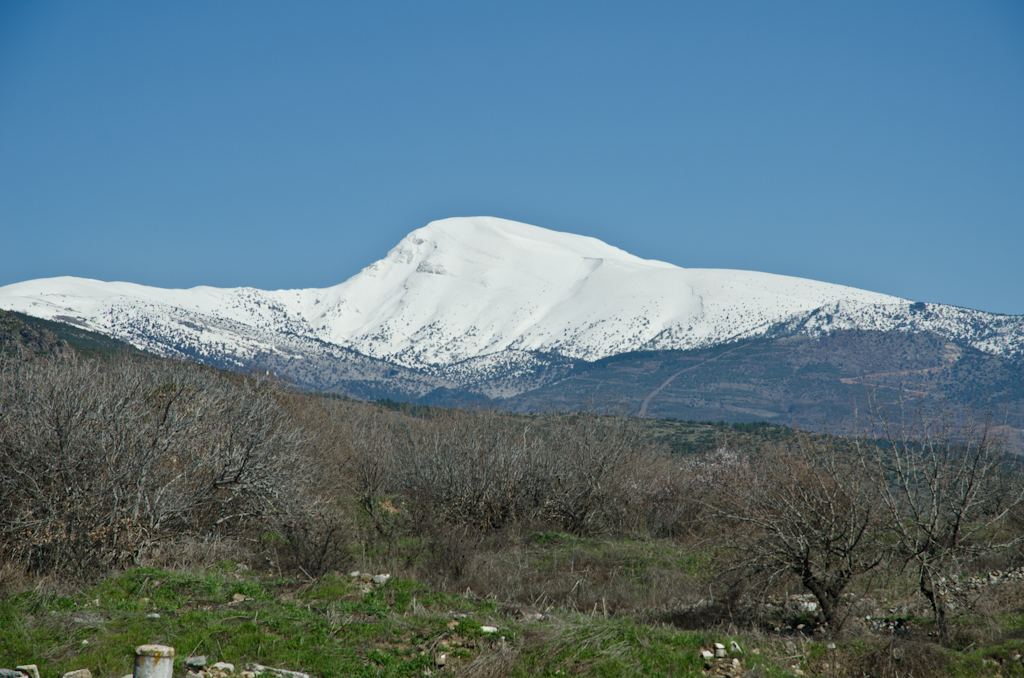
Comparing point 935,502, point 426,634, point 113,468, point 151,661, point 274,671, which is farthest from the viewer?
point 113,468

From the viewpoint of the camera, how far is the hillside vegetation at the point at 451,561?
1196 centimetres

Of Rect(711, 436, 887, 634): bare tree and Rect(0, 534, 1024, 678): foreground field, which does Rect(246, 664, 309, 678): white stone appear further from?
Rect(711, 436, 887, 634): bare tree

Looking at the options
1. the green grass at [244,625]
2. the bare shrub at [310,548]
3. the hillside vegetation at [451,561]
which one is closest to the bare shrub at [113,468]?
the hillside vegetation at [451,561]

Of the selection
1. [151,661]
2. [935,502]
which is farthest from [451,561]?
[151,661]

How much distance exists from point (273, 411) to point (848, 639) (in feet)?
67.2

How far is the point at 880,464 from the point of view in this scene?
1416cm

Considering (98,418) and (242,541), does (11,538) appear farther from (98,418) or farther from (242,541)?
(242,541)

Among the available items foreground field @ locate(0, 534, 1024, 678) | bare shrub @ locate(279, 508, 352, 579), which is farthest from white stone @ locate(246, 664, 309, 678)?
bare shrub @ locate(279, 508, 352, 579)

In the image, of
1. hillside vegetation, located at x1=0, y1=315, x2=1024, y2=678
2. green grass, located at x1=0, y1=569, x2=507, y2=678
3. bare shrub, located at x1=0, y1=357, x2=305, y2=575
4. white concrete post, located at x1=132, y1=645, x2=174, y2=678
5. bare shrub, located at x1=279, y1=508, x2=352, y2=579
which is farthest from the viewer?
bare shrub, located at x1=279, y1=508, x2=352, y2=579

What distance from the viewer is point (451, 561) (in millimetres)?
18922

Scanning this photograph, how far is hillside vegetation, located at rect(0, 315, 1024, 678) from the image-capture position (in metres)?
12.0

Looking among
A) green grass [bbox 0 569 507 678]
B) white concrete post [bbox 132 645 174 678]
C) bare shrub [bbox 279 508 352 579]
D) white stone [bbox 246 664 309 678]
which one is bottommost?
bare shrub [bbox 279 508 352 579]

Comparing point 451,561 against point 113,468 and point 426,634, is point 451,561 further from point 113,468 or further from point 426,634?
point 113,468

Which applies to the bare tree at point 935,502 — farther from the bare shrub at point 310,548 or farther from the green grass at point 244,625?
the bare shrub at point 310,548
